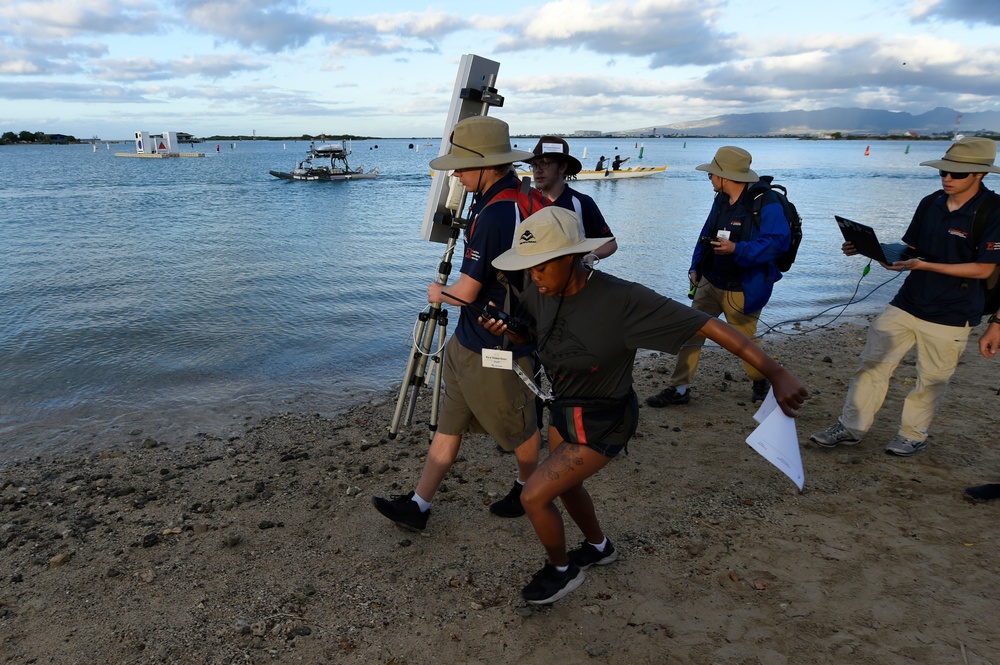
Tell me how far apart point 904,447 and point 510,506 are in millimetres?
3420

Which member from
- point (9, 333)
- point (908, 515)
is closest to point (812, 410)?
point (908, 515)

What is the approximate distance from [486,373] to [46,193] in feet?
165

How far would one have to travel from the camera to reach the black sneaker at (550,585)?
337 cm

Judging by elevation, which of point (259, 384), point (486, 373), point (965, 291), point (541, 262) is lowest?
point (259, 384)

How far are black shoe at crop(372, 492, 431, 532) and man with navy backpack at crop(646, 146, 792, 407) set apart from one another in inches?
126

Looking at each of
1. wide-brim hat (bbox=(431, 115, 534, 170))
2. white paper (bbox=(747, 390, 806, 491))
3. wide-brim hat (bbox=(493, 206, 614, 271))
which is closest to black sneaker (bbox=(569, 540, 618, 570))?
white paper (bbox=(747, 390, 806, 491))

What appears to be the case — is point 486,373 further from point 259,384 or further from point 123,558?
point 259,384

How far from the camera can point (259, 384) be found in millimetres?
8234

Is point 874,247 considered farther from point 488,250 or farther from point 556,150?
point 488,250

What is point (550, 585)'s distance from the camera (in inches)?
134

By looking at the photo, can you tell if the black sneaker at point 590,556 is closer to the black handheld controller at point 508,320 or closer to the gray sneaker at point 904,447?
the black handheld controller at point 508,320

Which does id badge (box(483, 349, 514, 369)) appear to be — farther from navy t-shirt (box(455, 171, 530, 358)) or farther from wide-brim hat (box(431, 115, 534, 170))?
wide-brim hat (box(431, 115, 534, 170))

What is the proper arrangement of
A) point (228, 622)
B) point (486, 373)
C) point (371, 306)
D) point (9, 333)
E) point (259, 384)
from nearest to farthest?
point (228, 622), point (486, 373), point (259, 384), point (9, 333), point (371, 306)

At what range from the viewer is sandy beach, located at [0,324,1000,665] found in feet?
10.4
